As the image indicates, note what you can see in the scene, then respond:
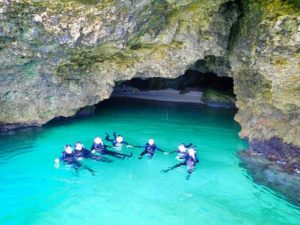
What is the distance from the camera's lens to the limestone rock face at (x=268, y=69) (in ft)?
38.9

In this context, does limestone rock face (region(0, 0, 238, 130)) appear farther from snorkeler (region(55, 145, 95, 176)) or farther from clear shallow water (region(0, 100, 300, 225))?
snorkeler (region(55, 145, 95, 176))

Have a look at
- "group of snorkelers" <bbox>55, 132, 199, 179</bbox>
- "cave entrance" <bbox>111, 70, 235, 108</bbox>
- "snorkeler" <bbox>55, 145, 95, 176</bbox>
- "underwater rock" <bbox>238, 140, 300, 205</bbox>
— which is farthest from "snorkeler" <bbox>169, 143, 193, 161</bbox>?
"cave entrance" <bbox>111, 70, 235, 108</bbox>

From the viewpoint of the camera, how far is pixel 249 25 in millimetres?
14328

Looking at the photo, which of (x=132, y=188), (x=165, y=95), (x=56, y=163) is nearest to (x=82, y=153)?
(x=56, y=163)

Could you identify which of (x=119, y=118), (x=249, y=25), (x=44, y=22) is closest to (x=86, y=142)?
(x=119, y=118)

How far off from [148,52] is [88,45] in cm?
309

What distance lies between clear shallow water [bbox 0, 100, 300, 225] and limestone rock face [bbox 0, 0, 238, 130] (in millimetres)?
1879

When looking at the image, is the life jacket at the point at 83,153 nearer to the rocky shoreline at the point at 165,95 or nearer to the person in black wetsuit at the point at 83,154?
the person in black wetsuit at the point at 83,154

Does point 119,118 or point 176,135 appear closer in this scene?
point 176,135

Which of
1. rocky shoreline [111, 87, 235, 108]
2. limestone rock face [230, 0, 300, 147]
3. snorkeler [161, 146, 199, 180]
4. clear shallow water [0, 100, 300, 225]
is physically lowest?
clear shallow water [0, 100, 300, 225]

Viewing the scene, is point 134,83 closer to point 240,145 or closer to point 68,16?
point 240,145

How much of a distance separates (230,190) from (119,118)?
9638 mm

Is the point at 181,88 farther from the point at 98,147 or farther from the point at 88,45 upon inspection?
the point at 88,45

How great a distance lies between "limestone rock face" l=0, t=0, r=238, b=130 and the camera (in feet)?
43.2
